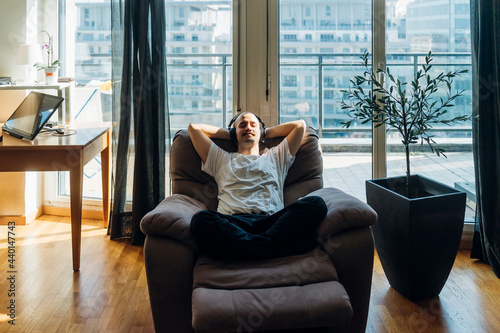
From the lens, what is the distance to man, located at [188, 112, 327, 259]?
7.97 ft

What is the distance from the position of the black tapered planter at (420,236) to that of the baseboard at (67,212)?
2.25 meters

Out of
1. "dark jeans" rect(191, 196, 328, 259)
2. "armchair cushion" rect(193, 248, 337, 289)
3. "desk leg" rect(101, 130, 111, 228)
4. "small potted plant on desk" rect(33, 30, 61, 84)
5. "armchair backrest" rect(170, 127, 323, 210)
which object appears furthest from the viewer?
"desk leg" rect(101, 130, 111, 228)

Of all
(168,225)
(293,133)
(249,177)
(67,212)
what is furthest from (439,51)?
(67,212)

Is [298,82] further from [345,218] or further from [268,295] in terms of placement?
[268,295]

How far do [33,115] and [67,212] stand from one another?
1.17 meters

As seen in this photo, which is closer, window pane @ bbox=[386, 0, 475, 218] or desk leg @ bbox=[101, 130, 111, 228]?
→ window pane @ bbox=[386, 0, 475, 218]

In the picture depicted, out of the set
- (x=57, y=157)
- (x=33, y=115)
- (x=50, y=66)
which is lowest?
(x=57, y=157)

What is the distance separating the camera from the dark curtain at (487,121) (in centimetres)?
330

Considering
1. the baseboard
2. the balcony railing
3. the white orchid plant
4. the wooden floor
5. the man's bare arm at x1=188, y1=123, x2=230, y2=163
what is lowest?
the wooden floor

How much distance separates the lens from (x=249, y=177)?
306 cm

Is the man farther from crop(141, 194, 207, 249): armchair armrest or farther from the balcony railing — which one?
the balcony railing

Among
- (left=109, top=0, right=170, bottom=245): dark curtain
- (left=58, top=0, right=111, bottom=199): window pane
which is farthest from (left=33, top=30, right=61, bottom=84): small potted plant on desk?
(left=109, top=0, right=170, bottom=245): dark curtain

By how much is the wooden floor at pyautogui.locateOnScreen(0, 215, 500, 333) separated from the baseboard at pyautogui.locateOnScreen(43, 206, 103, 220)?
0.49 meters

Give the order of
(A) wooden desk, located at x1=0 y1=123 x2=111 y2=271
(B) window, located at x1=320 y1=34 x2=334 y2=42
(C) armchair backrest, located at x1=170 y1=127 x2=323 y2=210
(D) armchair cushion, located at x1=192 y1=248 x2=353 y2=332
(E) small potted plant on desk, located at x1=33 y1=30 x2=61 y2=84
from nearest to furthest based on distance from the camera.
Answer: (D) armchair cushion, located at x1=192 y1=248 x2=353 y2=332, (C) armchair backrest, located at x1=170 y1=127 x2=323 y2=210, (A) wooden desk, located at x1=0 y1=123 x2=111 y2=271, (B) window, located at x1=320 y1=34 x2=334 y2=42, (E) small potted plant on desk, located at x1=33 y1=30 x2=61 y2=84
